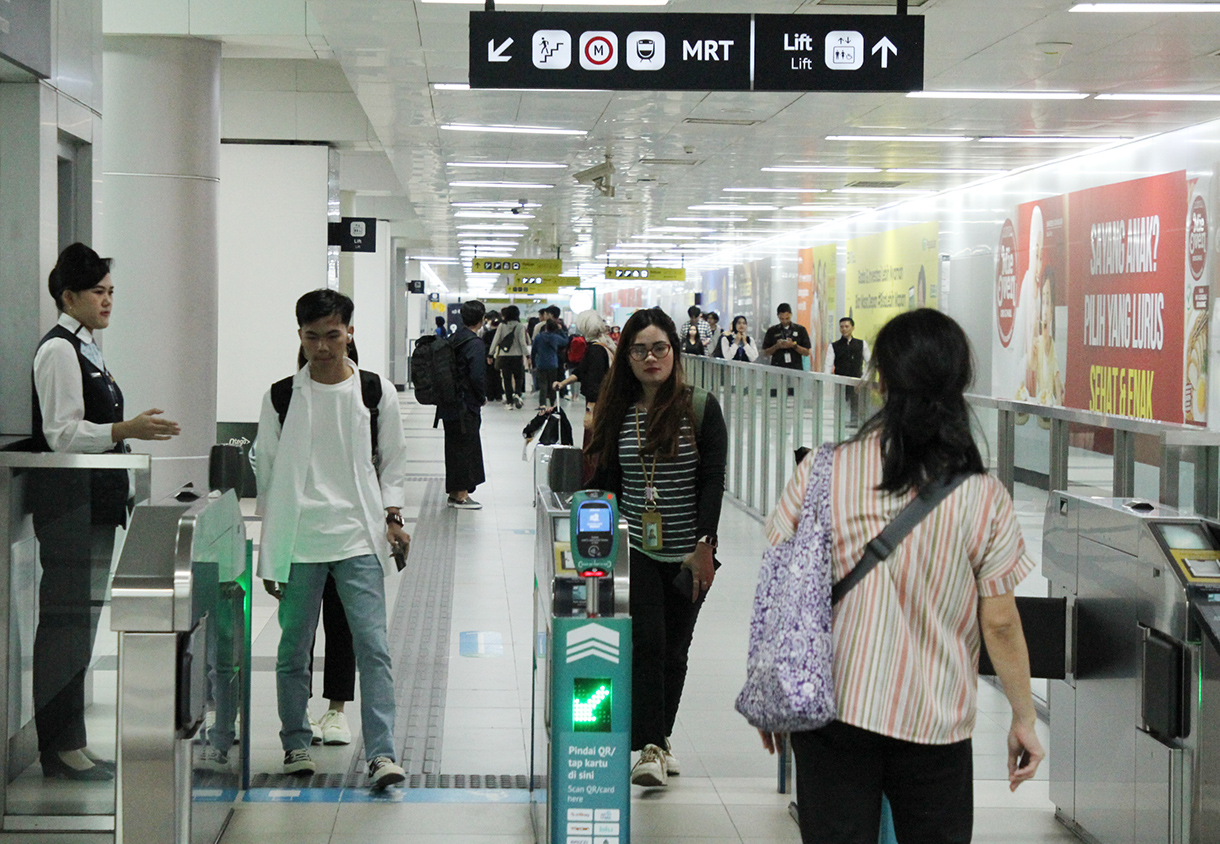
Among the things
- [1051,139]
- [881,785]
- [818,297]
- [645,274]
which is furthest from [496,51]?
[645,274]

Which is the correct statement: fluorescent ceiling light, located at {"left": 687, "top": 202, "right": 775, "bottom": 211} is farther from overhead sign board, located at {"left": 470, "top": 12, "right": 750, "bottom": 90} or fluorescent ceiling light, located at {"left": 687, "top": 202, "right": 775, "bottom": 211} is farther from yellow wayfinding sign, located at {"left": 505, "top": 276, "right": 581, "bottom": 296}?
overhead sign board, located at {"left": 470, "top": 12, "right": 750, "bottom": 90}

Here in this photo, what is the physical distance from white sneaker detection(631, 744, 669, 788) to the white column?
17.7 feet

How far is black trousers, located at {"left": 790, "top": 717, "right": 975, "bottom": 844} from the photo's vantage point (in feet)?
7.70

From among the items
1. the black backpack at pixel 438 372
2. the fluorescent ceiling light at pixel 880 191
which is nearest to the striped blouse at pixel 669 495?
the black backpack at pixel 438 372

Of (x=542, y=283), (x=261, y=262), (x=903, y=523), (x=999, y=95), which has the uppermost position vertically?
(x=999, y=95)

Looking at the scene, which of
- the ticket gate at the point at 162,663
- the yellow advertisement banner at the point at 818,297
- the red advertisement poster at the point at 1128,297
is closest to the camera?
the ticket gate at the point at 162,663

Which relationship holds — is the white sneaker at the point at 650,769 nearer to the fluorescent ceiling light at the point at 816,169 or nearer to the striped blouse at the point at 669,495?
the striped blouse at the point at 669,495

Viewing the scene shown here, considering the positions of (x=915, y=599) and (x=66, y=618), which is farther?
(x=66, y=618)

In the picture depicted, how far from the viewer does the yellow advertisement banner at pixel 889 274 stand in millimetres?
18484

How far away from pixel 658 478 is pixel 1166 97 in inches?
315

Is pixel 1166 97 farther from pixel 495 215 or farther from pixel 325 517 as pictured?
pixel 495 215

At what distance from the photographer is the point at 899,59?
5.69m

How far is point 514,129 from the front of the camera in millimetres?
12703

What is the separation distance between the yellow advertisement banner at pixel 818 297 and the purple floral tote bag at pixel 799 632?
2114 cm
